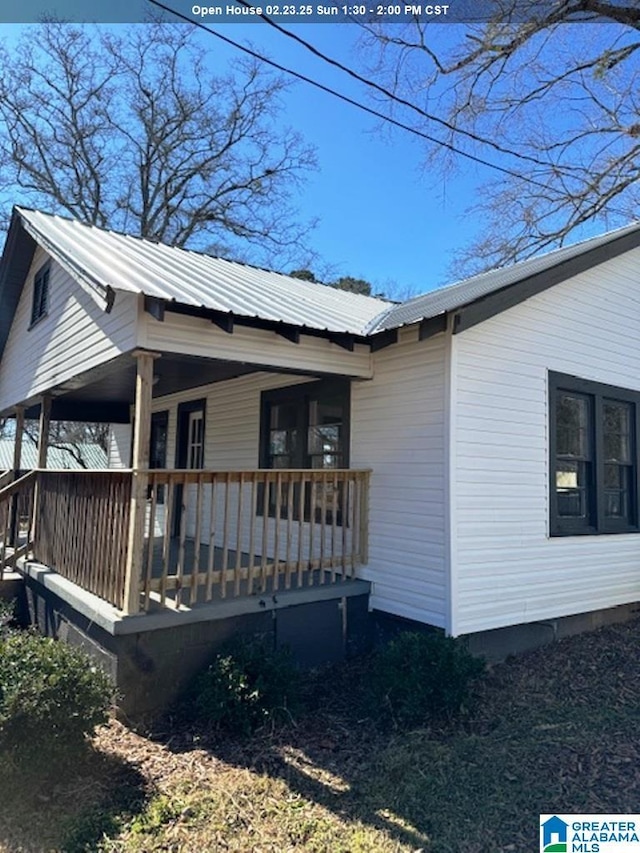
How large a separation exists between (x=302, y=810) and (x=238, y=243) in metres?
24.0

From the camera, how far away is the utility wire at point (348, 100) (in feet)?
21.0

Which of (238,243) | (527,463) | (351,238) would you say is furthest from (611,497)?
(238,243)

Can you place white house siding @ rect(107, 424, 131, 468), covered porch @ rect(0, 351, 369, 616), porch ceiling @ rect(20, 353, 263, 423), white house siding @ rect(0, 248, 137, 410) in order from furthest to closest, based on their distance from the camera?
1. white house siding @ rect(107, 424, 131, 468)
2. porch ceiling @ rect(20, 353, 263, 423)
3. white house siding @ rect(0, 248, 137, 410)
4. covered porch @ rect(0, 351, 369, 616)

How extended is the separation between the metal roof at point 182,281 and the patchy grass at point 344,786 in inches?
134

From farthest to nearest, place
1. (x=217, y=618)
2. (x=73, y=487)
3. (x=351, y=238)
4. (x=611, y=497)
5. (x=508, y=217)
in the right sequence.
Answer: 1. (x=351, y=238)
2. (x=508, y=217)
3. (x=611, y=497)
4. (x=73, y=487)
5. (x=217, y=618)

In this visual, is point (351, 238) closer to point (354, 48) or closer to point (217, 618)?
point (354, 48)

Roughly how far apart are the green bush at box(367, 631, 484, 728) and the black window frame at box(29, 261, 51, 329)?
24.1ft

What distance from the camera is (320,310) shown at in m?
6.70

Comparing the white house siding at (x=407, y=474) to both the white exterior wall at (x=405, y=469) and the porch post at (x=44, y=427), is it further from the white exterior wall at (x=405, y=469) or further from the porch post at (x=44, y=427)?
the porch post at (x=44, y=427)

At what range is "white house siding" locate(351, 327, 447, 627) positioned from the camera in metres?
5.62

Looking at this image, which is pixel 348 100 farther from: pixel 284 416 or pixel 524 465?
pixel 524 465

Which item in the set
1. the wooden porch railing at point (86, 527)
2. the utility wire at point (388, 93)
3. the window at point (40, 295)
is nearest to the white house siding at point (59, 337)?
the window at point (40, 295)

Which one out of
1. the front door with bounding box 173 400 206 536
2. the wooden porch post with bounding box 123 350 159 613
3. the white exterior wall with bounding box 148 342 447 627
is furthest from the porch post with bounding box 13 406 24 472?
the white exterior wall with bounding box 148 342 447 627

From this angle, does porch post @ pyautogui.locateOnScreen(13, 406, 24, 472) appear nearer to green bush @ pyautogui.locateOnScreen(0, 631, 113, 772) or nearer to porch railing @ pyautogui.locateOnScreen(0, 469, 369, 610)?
porch railing @ pyautogui.locateOnScreen(0, 469, 369, 610)
